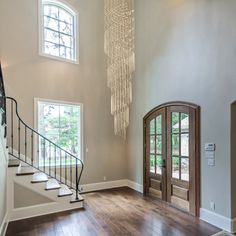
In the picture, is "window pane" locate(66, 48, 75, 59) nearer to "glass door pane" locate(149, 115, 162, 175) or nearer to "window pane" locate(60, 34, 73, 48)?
"window pane" locate(60, 34, 73, 48)

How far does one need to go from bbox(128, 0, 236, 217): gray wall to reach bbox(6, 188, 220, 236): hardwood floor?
0.61m

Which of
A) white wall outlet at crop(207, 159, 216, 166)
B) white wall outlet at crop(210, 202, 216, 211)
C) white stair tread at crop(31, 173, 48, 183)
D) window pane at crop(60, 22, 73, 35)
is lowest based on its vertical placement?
white wall outlet at crop(210, 202, 216, 211)

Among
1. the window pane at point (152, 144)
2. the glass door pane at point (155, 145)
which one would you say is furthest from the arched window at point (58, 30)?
the window pane at point (152, 144)

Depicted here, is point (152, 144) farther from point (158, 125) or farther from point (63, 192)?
point (63, 192)

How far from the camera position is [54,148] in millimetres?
5918

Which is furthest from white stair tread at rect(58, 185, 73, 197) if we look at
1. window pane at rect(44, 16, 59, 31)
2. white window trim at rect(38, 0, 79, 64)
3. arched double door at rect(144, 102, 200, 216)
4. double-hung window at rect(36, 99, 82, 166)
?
window pane at rect(44, 16, 59, 31)

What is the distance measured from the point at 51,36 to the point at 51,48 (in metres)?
0.34

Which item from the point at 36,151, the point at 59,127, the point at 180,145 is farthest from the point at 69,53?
the point at 180,145

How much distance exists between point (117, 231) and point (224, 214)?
1911 mm

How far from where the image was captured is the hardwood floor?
377cm

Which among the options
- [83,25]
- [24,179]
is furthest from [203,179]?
[83,25]

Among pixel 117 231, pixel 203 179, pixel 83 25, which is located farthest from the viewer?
pixel 83 25

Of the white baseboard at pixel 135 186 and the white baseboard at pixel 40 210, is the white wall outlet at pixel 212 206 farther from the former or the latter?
the white baseboard at pixel 40 210

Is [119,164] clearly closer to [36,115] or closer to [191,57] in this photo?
[36,115]
